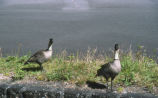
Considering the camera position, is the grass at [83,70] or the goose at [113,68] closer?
the goose at [113,68]

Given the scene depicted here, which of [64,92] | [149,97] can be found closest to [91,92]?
[64,92]

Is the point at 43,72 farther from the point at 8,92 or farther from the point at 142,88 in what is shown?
the point at 142,88

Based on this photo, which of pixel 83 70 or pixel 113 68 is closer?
pixel 113 68

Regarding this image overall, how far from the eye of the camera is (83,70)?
841cm

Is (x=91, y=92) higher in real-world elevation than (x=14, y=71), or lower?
lower

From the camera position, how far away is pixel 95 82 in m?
7.47

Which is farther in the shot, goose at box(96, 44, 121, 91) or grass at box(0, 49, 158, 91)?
grass at box(0, 49, 158, 91)

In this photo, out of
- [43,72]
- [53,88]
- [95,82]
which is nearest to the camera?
[53,88]

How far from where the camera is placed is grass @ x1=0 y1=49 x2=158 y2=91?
7.47 m

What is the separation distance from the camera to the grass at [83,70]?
747 cm

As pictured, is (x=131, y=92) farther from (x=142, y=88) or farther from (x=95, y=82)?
(x=95, y=82)

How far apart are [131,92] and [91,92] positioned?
3.39 ft

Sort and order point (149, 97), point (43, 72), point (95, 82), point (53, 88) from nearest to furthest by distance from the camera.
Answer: point (149, 97) < point (53, 88) < point (95, 82) < point (43, 72)

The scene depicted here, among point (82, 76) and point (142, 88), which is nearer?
point (142, 88)
